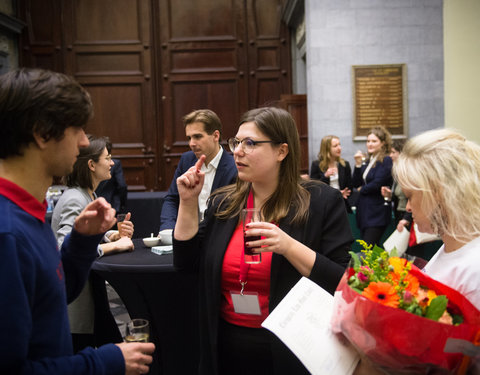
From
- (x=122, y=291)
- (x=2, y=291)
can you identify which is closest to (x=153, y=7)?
(x=122, y=291)

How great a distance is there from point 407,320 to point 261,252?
0.75 m

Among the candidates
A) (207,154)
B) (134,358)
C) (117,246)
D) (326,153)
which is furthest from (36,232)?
(326,153)

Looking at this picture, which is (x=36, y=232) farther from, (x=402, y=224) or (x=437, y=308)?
(x=402, y=224)

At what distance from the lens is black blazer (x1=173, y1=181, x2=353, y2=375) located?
1.82 m

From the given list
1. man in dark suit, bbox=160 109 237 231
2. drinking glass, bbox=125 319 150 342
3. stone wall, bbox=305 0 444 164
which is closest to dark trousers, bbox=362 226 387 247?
stone wall, bbox=305 0 444 164

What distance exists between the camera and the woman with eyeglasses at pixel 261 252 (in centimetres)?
186

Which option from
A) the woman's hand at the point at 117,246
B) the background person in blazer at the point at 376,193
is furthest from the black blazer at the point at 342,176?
the woman's hand at the point at 117,246

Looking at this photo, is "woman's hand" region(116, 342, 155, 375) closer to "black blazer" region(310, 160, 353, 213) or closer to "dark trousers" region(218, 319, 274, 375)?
"dark trousers" region(218, 319, 274, 375)

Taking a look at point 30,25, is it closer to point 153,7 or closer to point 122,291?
point 153,7

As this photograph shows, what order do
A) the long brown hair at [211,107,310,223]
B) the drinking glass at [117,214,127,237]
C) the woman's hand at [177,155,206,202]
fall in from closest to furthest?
1. the woman's hand at [177,155,206,202]
2. the long brown hair at [211,107,310,223]
3. the drinking glass at [117,214,127,237]

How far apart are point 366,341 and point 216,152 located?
9.29ft

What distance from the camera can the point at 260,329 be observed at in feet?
6.27

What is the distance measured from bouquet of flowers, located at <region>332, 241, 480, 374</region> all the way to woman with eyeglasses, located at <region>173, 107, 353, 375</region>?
517 mm

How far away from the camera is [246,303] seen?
192 cm
